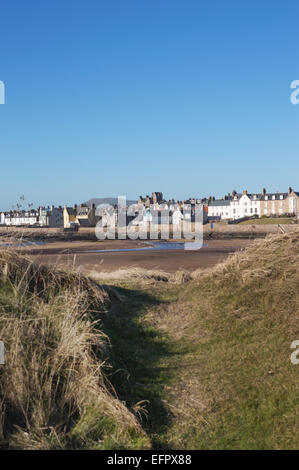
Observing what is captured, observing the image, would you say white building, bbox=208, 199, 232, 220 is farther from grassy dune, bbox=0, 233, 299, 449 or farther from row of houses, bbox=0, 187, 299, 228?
grassy dune, bbox=0, 233, 299, 449

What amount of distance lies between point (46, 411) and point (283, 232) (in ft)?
27.8

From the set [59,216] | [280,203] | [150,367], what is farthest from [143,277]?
[59,216]

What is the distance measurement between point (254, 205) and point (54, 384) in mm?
131553

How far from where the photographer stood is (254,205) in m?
133

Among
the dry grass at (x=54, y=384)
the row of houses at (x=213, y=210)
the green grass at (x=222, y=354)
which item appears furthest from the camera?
the row of houses at (x=213, y=210)

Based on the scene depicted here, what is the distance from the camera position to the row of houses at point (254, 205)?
12550 centimetres

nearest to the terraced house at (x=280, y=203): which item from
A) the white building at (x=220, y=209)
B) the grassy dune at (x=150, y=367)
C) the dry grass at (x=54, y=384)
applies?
the white building at (x=220, y=209)

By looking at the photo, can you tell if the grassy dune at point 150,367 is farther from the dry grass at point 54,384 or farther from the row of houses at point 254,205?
the row of houses at point 254,205

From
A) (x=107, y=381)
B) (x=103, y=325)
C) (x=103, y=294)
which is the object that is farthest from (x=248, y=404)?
(x=103, y=294)

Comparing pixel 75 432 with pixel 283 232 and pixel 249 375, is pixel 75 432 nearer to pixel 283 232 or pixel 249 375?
pixel 249 375

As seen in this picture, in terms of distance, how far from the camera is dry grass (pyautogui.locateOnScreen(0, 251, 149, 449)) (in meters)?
4.87

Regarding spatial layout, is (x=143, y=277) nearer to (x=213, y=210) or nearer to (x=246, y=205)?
(x=246, y=205)

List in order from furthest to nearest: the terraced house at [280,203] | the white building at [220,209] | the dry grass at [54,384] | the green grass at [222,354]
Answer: the white building at [220,209]
the terraced house at [280,203]
the green grass at [222,354]
the dry grass at [54,384]

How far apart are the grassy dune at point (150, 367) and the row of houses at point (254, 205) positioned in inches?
4499
